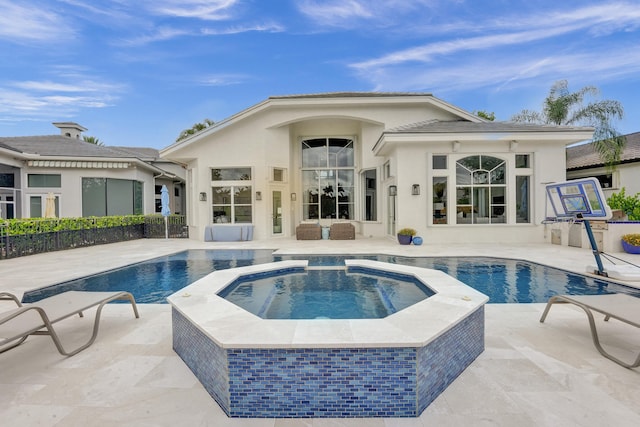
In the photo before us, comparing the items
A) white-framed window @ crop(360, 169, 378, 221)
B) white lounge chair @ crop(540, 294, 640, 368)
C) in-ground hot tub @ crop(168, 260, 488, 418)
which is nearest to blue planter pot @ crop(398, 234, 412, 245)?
white-framed window @ crop(360, 169, 378, 221)

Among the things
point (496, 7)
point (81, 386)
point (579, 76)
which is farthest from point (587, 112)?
point (81, 386)

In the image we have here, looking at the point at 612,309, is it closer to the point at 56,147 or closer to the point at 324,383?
the point at 324,383

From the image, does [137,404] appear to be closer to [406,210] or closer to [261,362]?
[261,362]

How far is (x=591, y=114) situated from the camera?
1722cm

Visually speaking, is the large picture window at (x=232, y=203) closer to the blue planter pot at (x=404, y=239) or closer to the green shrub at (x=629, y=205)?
the blue planter pot at (x=404, y=239)

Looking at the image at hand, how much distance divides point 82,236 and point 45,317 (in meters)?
12.8

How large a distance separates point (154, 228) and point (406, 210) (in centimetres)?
1360

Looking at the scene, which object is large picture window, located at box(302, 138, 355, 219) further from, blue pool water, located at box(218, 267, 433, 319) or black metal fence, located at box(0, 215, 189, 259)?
blue pool water, located at box(218, 267, 433, 319)

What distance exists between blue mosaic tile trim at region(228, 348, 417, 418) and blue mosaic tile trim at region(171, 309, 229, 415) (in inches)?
4.9

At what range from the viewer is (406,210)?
12.8 meters

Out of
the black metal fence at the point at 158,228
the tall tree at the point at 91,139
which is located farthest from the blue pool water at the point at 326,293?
the tall tree at the point at 91,139

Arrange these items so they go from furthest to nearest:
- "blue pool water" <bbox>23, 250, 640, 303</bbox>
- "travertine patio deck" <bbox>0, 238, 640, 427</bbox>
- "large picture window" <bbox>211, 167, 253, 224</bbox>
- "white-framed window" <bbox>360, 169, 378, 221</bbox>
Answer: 1. "white-framed window" <bbox>360, 169, 378, 221</bbox>
2. "large picture window" <bbox>211, 167, 253, 224</bbox>
3. "blue pool water" <bbox>23, 250, 640, 303</bbox>
4. "travertine patio deck" <bbox>0, 238, 640, 427</bbox>

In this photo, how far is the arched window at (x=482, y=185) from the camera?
41.7ft

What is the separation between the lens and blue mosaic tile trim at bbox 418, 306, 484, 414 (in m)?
2.54
